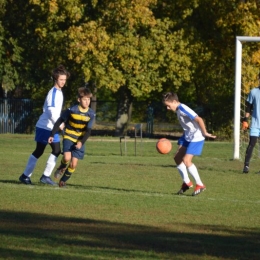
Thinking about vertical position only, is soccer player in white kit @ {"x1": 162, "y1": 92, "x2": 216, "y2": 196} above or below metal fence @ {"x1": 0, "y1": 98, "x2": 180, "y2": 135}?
above

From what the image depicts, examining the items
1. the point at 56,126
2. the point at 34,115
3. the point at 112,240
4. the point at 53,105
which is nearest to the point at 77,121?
the point at 56,126

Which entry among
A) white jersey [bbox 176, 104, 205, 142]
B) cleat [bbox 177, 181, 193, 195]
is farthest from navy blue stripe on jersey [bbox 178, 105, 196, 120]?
cleat [bbox 177, 181, 193, 195]

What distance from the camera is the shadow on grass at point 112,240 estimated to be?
8516 mm

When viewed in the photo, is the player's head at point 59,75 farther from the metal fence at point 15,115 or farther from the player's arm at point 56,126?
the metal fence at point 15,115

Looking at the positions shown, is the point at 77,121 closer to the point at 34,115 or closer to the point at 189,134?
the point at 189,134

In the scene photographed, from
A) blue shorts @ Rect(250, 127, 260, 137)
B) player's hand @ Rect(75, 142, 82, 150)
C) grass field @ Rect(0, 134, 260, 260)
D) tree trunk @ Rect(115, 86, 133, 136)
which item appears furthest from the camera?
tree trunk @ Rect(115, 86, 133, 136)

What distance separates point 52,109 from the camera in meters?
15.4

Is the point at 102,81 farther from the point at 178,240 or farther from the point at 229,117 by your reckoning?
the point at 178,240

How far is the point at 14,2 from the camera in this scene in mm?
48281

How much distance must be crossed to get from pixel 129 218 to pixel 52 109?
4.52 meters

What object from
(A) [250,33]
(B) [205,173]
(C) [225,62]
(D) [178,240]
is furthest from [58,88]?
(C) [225,62]

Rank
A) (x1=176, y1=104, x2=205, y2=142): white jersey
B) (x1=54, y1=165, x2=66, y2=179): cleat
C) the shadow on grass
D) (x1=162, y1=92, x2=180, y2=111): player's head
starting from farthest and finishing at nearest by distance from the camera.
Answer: (x1=54, y1=165, x2=66, y2=179): cleat, (x1=176, y1=104, x2=205, y2=142): white jersey, (x1=162, y1=92, x2=180, y2=111): player's head, the shadow on grass

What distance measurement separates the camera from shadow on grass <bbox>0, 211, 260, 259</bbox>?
27.9 ft

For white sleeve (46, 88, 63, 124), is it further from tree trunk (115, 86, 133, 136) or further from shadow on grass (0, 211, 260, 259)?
tree trunk (115, 86, 133, 136)
